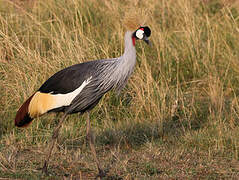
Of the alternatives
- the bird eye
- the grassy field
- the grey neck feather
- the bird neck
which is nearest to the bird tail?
the grassy field

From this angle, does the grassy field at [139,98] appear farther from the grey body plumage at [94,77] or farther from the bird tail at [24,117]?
the grey body plumage at [94,77]

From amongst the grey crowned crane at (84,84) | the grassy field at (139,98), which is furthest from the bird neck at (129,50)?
the grassy field at (139,98)

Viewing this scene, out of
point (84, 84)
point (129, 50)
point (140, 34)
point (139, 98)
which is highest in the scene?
point (140, 34)

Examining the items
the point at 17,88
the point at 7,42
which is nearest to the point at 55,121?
the point at 17,88

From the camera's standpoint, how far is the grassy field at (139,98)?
16.0 feet

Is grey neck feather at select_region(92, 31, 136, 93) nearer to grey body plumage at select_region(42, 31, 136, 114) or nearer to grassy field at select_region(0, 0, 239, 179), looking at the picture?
grey body plumage at select_region(42, 31, 136, 114)

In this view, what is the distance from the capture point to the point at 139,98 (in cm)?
603

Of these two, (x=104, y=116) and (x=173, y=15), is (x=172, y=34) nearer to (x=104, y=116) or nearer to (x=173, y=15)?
(x=173, y=15)

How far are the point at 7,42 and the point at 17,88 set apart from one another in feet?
2.62

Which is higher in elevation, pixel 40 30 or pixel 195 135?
pixel 40 30

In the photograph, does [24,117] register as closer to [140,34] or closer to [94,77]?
[94,77]

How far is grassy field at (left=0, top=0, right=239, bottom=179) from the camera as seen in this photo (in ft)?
16.0

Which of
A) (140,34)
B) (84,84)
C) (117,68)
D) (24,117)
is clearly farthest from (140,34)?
(24,117)

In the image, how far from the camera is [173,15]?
8.30 m
